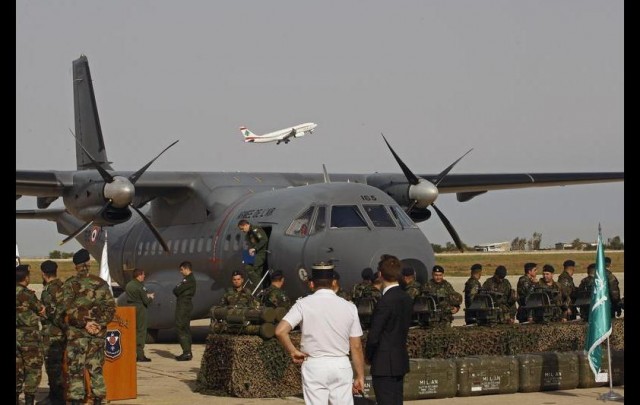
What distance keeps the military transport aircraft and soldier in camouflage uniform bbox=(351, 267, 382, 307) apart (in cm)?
47

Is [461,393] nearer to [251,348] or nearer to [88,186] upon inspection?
[251,348]

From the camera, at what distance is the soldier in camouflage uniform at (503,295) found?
14609 millimetres

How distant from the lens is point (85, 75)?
2783 centimetres

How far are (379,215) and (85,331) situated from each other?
7.14 m

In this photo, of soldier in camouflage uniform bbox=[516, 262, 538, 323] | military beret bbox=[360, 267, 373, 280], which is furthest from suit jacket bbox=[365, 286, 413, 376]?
soldier in camouflage uniform bbox=[516, 262, 538, 323]

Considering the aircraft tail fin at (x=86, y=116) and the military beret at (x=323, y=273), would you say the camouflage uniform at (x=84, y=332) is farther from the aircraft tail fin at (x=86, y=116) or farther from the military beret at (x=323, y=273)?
the aircraft tail fin at (x=86, y=116)

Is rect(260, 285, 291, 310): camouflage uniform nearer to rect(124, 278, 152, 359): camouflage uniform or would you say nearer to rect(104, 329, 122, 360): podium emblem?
rect(104, 329, 122, 360): podium emblem

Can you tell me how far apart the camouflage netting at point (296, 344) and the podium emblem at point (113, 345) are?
1115 millimetres

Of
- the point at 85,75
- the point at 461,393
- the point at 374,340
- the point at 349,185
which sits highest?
the point at 85,75

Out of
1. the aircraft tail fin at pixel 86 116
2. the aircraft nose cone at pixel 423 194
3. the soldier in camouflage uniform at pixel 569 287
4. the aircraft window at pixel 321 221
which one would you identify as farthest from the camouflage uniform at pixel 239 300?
the aircraft tail fin at pixel 86 116

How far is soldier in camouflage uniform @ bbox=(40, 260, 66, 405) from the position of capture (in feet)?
37.2

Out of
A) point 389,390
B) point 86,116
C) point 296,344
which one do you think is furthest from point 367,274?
point 86,116
